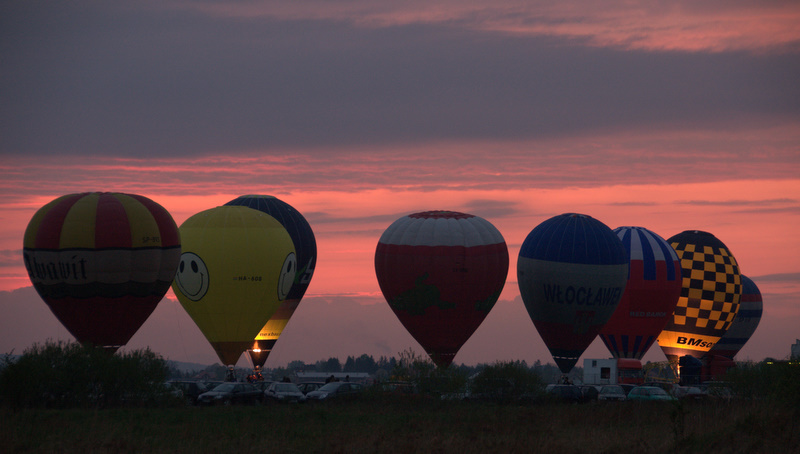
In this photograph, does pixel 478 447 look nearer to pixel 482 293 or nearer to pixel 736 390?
pixel 736 390

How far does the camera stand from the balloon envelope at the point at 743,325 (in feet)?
305

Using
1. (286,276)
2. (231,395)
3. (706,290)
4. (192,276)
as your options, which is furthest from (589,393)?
(706,290)

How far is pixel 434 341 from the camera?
66.9 meters

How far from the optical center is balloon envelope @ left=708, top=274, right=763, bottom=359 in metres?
92.9

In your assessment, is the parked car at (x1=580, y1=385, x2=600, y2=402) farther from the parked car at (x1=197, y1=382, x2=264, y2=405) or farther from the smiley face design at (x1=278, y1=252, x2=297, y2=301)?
the smiley face design at (x1=278, y1=252, x2=297, y2=301)

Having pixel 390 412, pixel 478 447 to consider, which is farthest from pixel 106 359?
pixel 478 447

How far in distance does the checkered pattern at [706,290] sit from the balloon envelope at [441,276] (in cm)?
1905

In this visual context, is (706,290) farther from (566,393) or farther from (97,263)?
(97,263)

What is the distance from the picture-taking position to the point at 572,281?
66938mm

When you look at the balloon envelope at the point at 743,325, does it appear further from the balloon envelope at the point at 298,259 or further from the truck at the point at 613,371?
the balloon envelope at the point at 298,259

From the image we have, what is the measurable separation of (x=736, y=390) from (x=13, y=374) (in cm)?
3426

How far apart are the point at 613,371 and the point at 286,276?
22248 mm

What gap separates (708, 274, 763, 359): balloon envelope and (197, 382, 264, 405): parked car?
2149 inches

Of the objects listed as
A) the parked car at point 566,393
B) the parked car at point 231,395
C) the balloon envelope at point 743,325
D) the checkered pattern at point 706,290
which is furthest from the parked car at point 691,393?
the balloon envelope at point 743,325
